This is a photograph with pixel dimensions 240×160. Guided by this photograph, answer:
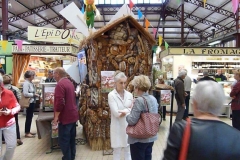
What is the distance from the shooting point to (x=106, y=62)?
437 cm

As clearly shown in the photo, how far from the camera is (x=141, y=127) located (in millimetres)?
2463

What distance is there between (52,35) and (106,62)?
3.28 metres

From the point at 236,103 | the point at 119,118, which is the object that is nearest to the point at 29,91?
the point at 119,118

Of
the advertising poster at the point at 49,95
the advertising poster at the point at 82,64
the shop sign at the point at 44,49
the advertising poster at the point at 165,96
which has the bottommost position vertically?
the advertising poster at the point at 165,96

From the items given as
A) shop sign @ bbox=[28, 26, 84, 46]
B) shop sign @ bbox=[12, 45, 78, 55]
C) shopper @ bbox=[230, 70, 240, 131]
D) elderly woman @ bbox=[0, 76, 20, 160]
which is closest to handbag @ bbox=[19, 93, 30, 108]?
elderly woman @ bbox=[0, 76, 20, 160]

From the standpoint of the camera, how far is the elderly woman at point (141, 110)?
247 centimetres

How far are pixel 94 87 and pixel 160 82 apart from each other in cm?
308

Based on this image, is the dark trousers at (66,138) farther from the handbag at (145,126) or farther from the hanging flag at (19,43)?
the hanging flag at (19,43)

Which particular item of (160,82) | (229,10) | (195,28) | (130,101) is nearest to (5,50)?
(160,82)

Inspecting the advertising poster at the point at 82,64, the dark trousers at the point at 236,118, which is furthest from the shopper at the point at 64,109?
the dark trousers at the point at 236,118

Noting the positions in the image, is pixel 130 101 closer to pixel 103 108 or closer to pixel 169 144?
pixel 103 108

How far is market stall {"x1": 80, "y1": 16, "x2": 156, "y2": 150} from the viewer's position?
4328 mm

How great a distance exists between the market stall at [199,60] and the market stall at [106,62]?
4.32 meters

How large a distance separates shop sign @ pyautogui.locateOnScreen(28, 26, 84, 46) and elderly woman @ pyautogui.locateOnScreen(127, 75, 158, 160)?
472 cm
